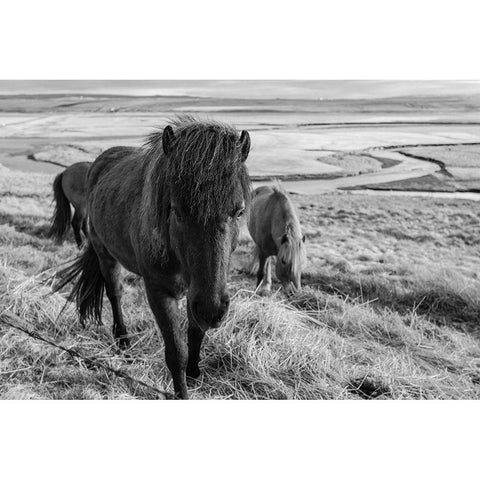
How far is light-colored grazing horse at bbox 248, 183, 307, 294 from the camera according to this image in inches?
A: 123

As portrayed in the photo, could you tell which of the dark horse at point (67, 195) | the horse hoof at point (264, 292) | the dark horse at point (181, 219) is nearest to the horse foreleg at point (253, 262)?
the horse hoof at point (264, 292)

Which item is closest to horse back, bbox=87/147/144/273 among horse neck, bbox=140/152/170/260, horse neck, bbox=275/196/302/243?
horse neck, bbox=140/152/170/260

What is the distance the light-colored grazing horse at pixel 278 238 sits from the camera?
10.3ft

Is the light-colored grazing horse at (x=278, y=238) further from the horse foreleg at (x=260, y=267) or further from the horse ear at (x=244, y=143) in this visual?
the horse ear at (x=244, y=143)

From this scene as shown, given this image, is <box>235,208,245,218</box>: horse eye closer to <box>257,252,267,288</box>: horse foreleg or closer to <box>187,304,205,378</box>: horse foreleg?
<box>187,304,205,378</box>: horse foreleg

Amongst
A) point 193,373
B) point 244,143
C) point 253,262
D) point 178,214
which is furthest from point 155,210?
point 253,262

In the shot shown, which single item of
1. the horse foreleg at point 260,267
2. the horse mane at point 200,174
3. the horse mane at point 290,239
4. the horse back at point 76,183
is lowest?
the horse foreleg at point 260,267

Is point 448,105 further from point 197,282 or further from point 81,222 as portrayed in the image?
point 81,222

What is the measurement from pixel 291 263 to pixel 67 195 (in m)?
1.34

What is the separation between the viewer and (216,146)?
6.33 ft

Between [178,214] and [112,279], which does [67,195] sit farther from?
[178,214]

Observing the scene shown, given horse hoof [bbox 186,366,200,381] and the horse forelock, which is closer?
the horse forelock

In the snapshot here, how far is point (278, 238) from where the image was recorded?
11.7 feet
